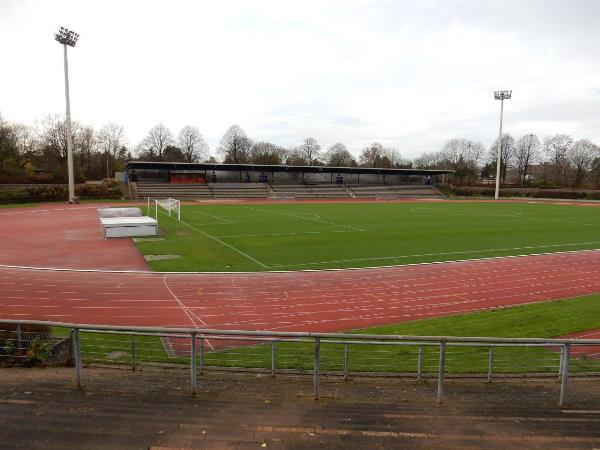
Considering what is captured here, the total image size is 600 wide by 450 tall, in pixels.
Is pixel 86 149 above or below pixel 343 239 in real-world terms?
above

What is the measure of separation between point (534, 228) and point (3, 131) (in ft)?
263

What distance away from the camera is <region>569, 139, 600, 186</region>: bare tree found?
106562mm

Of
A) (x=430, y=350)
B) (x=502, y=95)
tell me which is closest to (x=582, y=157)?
(x=502, y=95)

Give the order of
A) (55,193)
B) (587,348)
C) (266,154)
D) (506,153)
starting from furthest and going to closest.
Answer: (506,153) → (266,154) → (55,193) → (587,348)

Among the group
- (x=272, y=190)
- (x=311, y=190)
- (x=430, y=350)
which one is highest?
(x=311, y=190)

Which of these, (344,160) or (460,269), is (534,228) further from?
(344,160)

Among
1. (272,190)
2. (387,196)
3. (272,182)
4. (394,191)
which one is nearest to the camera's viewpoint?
(272,190)

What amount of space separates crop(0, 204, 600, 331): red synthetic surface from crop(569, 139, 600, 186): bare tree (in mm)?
95028

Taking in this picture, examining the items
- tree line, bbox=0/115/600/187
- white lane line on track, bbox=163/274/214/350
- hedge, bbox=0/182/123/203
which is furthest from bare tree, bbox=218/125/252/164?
white lane line on track, bbox=163/274/214/350

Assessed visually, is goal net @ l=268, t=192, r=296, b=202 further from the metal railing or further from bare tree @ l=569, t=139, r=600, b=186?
bare tree @ l=569, t=139, r=600, b=186

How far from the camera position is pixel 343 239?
31844 mm

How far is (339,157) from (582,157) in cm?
5912

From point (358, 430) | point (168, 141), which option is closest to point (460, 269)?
point (358, 430)

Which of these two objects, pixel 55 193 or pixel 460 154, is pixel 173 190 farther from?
pixel 460 154
